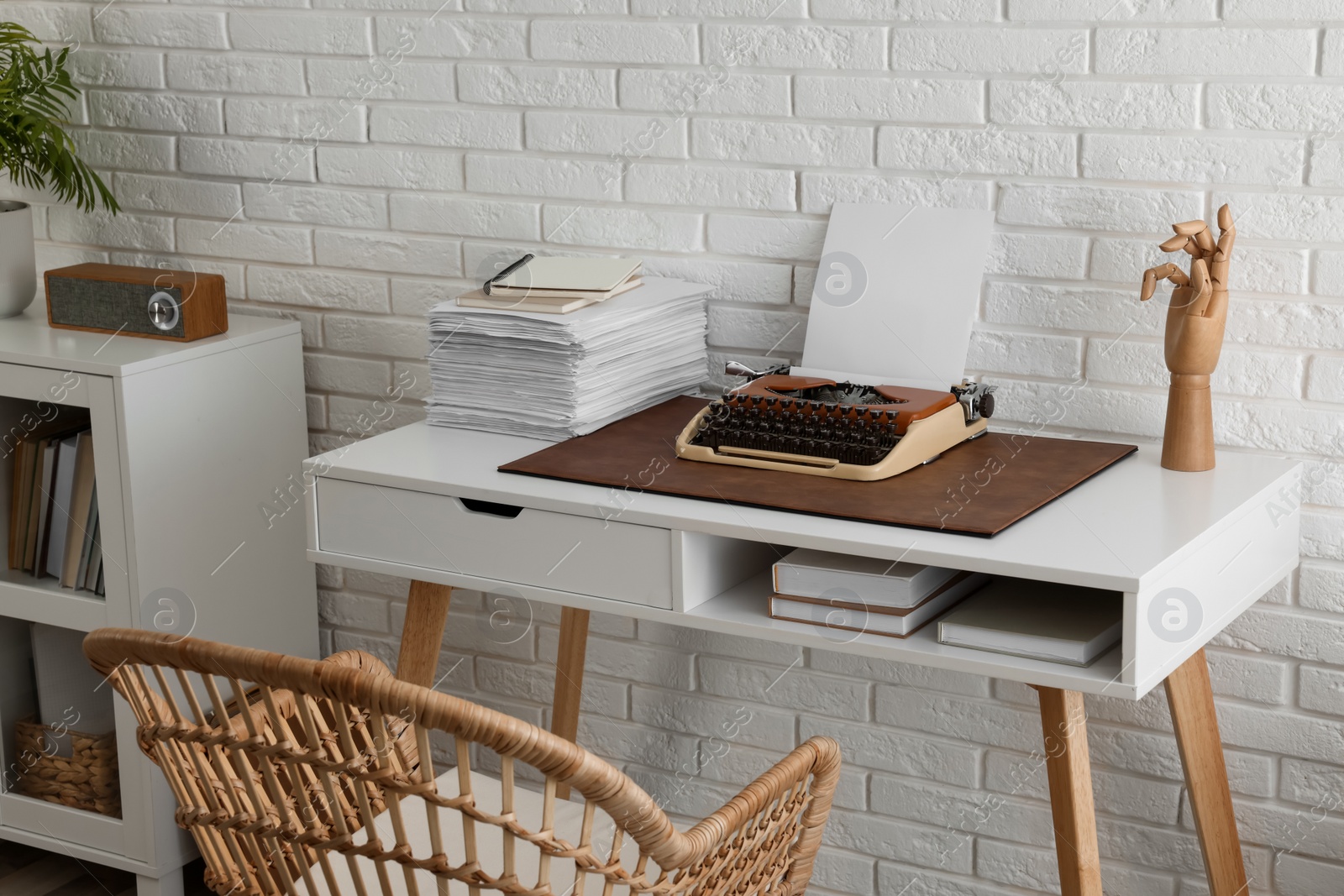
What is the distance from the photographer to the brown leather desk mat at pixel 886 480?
4.70ft

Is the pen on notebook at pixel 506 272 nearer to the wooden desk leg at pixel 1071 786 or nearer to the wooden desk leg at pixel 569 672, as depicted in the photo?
the wooden desk leg at pixel 569 672

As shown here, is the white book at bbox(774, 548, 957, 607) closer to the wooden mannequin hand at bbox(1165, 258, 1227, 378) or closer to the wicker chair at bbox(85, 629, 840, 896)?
the wicker chair at bbox(85, 629, 840, 896)

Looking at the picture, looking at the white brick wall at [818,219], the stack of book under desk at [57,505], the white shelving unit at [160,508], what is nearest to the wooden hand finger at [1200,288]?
the white brick wall at [818,219]

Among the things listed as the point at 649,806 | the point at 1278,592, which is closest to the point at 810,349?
the point at 1278,592

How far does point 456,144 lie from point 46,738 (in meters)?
1.14

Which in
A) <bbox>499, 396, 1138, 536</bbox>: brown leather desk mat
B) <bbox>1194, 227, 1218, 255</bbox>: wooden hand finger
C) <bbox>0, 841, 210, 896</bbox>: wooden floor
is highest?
<bbox>1194, 227, 1218, 255</bbox>: wooden hand finger

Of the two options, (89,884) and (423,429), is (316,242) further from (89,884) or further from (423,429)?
(89,884)

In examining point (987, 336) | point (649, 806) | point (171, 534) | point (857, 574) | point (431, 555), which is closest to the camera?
point (649, 806)

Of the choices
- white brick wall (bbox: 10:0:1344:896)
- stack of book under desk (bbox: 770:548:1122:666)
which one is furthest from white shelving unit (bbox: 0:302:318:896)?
stack of book under desk (bbox: 770:548:1122:666)

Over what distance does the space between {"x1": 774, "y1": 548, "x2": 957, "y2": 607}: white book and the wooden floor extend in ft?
4.32

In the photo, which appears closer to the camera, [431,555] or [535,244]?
[431,555]

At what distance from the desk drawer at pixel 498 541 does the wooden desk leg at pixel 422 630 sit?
0.17 meters

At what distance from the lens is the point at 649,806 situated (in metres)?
1.09

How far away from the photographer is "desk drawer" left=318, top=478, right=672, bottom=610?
4.96ft
